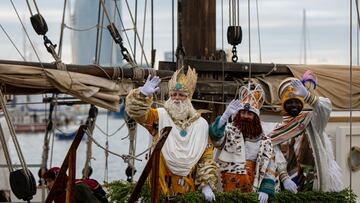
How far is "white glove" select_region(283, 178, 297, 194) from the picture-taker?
304 inches

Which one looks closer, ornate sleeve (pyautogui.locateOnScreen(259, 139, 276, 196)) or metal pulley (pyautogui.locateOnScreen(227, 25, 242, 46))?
ornate sleeve (pyautogui.locateOnScreen(259, 139, 276, 196))

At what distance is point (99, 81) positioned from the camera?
27.7ft

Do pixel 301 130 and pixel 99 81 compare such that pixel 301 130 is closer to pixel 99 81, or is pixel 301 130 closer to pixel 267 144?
pixel 267 144

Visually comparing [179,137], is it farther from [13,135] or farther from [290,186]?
[13,135]

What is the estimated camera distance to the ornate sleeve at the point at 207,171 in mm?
7266

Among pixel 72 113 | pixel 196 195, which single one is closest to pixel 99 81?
pixel 196 195

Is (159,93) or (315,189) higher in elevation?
(159,93)

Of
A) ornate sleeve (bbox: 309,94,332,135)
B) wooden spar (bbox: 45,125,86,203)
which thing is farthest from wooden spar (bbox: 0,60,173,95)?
ornate sleeve (bbox: 309,94,332,135)

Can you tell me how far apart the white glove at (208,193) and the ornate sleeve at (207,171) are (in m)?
0.03

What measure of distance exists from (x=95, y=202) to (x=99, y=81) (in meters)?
1.17

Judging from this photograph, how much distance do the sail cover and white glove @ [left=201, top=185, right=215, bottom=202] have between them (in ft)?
4.97

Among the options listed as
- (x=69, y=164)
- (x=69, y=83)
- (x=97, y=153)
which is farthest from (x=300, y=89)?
(x=97, y=153)

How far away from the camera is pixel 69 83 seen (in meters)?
8.20

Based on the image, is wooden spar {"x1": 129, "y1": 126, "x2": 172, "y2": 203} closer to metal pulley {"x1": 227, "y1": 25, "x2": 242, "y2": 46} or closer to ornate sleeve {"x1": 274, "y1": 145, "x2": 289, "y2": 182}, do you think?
ornate sleeve {"x1": 274, "y1": 145, "x2": 289, "y2": 182}
